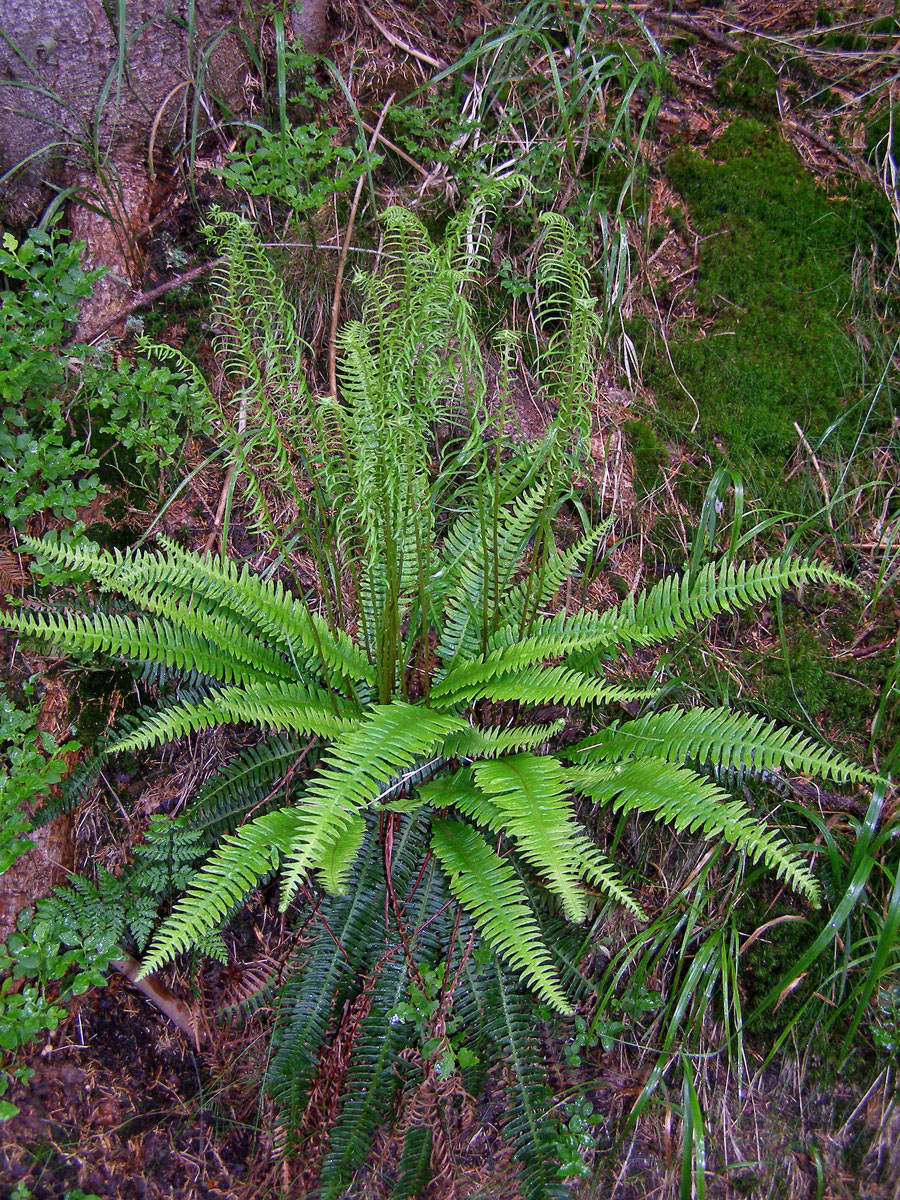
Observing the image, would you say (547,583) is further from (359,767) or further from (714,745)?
(359,767)

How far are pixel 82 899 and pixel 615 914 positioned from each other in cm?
184

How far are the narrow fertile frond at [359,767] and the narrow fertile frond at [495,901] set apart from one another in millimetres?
374

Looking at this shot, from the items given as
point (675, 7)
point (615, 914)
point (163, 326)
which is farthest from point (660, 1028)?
point (675, 7)

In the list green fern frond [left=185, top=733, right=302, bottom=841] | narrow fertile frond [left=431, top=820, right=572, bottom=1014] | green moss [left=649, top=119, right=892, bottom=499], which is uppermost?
green moss [left=649, top=119, right=892, bottom=499]

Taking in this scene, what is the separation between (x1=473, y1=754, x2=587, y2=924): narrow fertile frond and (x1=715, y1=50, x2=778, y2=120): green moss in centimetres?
351

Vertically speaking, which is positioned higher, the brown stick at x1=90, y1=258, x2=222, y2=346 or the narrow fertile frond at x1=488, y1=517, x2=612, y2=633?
the brown stick at x1=90, y1=258, x2=222, y2=346

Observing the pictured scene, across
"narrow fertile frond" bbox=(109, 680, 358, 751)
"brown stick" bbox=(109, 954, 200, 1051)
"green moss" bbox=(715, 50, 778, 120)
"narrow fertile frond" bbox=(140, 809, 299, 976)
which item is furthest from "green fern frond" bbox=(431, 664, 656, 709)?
"green moss" bbox=(715, 50, 778, 120)

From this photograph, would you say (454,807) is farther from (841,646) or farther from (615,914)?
(841,646)

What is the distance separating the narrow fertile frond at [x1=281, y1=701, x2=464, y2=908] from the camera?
1990mm

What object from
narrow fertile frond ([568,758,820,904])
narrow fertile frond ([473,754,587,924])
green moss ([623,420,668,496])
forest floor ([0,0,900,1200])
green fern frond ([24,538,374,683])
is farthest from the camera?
green moss ([623,420,668,496])

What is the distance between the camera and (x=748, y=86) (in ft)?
12.5

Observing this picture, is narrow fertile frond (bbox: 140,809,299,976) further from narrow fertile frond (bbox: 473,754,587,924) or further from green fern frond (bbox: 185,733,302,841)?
narrow fertile frond (bbox: 473,754,587,924)

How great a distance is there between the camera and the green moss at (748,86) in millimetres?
3824

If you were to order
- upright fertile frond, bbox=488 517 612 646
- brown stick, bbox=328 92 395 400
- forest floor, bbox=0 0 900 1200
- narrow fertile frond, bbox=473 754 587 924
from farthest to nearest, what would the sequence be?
brown stick, bbox=328 92 395 400, upright fertile frond, bbox=488 517 612 646, forest floor, bbox=0 0 900 1200, narrow fertile frond, bbox=473 754 587 924
